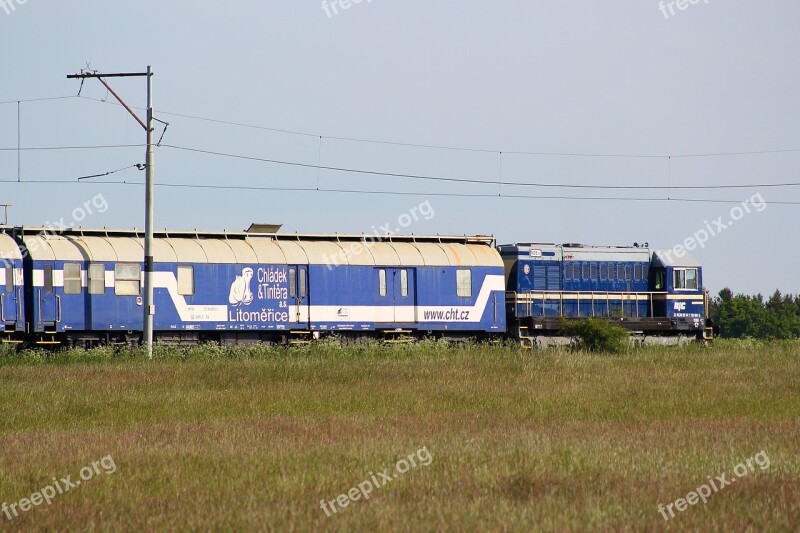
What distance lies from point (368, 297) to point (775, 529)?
27.8 meters

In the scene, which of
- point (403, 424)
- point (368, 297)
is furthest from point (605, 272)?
point (403, 424)

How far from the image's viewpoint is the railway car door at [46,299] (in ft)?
105

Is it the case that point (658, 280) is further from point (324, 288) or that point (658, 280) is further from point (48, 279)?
point (48, 279)

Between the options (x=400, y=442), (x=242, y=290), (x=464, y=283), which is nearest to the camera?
(x=400, y=442)

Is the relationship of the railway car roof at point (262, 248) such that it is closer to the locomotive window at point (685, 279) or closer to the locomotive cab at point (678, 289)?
the locomotive cab at point (678, 289)

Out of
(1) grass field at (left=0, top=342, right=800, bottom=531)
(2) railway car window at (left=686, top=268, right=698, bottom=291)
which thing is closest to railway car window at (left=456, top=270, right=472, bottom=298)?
(1) grass field at (left=0, top=342, right=800, bottom=531)

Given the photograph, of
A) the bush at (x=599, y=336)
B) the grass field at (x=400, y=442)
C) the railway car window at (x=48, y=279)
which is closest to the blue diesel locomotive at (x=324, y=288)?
the railway car window at (x=48, y=279)

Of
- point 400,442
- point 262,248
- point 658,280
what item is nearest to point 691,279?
point 658,280

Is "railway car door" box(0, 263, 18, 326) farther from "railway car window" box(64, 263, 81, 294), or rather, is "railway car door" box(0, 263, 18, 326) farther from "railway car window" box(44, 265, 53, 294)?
"railway car window" box(64, 263, 81, 294)

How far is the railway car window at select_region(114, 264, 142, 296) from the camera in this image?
3341 cm

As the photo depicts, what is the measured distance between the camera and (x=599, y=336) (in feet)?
121

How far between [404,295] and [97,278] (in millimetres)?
10628

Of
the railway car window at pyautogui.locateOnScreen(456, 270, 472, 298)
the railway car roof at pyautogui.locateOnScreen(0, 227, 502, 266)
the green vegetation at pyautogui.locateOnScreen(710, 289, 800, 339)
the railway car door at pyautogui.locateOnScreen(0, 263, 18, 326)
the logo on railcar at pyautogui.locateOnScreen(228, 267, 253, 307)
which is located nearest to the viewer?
the railway car door at pyautogui.locateOnScreen(0, 263, 18, 326)

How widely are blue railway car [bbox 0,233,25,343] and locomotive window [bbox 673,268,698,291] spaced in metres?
24.6
